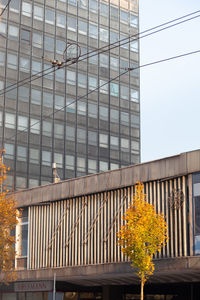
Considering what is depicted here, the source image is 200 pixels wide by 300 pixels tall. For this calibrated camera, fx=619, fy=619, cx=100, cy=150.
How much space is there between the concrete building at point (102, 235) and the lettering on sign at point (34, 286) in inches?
2.5

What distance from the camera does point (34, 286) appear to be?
40.5 meters

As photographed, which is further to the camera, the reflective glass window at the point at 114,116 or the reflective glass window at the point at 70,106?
the reflective glass window at the point at 114,116

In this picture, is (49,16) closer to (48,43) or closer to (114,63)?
(48,43)

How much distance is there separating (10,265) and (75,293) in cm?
482

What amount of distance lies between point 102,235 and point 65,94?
1767 inches

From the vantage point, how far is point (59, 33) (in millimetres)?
80875

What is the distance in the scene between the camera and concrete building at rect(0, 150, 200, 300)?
31.8 meters

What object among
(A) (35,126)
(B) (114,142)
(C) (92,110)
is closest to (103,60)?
(C) (92,110)

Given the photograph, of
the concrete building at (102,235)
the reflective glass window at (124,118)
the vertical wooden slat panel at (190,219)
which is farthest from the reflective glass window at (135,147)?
the vertical wooden slat panel at (190,219)

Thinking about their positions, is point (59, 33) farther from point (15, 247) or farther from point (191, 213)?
point (191, 213)

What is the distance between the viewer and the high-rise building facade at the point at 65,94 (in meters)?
74.8

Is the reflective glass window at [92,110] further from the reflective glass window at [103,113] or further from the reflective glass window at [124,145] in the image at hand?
the reflective glass window at [124,145]

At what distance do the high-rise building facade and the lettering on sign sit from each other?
31.2 m

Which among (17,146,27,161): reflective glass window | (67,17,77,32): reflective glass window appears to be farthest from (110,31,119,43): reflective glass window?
(17,146,27,161): reflective glass window
